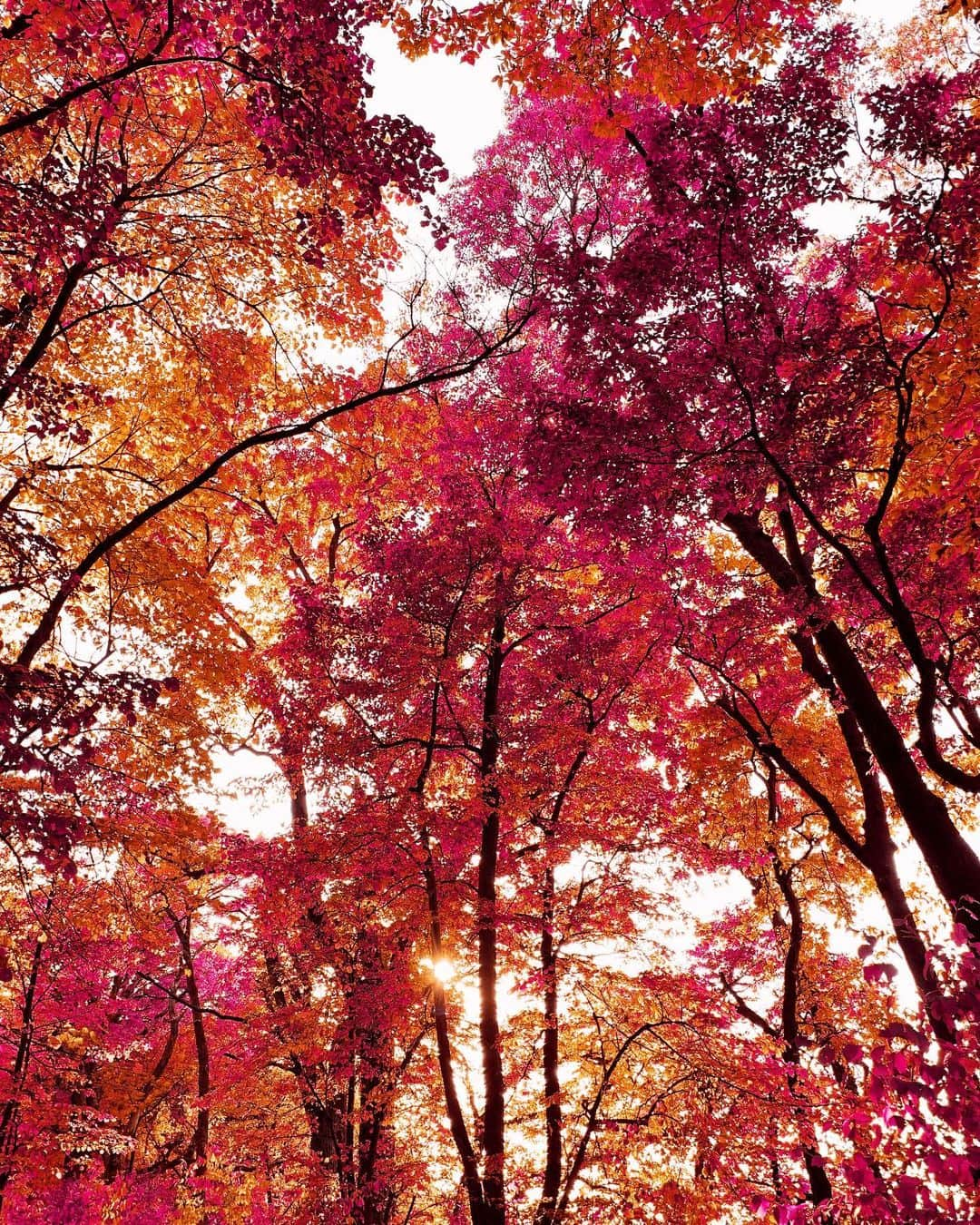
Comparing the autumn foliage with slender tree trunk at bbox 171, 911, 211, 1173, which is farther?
slender tree trunk at bbox 171, 911, 211, 1173

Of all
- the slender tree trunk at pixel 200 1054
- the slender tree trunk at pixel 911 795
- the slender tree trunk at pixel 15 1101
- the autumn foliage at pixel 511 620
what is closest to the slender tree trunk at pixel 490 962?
the autumn foliage at pixel 511 620

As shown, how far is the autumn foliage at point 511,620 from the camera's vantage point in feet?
15.3

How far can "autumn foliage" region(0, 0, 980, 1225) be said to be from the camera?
4660mm

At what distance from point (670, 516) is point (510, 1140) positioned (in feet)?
24.4

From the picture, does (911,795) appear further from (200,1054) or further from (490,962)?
(200,1054)

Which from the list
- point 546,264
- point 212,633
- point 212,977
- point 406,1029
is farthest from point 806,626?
point 212,977

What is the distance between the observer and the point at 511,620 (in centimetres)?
959

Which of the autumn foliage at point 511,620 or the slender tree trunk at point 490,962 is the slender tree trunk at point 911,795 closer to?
the autumn foliage at point 511,620

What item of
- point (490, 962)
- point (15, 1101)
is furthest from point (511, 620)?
point (15, 1101)

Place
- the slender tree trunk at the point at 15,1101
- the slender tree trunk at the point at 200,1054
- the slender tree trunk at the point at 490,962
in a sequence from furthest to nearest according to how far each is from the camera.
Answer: the slender tree trunk at the point at 200,1054
the slender tree trunk at the point at 15,1101
the slender tree trunk at the point at 490,962

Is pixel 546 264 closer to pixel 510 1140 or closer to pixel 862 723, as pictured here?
pixel 862 723

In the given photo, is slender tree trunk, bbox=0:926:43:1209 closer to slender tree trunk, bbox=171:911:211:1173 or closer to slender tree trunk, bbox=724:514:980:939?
slender tree trunk, bbox=171:911:211:1173

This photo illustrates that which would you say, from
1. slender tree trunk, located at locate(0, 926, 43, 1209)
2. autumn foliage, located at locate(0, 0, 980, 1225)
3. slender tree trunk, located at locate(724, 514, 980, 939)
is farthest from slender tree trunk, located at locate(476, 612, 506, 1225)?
slender tree trunk, located at locate(0, 926, 43, 1209)

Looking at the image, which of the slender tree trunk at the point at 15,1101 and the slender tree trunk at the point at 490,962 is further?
the slender tree trunk at the point at 15,1101
